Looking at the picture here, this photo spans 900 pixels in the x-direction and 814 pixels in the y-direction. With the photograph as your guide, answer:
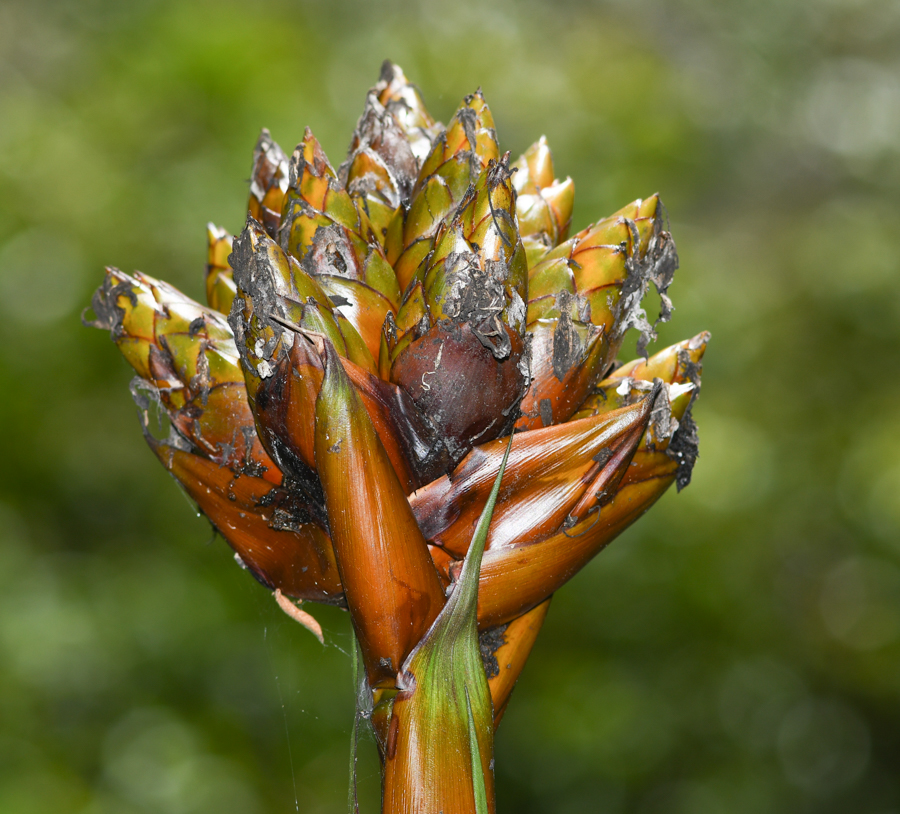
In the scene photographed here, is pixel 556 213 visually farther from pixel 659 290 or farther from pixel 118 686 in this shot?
pixel 118 686

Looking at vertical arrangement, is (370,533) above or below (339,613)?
below

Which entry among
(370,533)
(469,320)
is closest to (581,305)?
(469,320)

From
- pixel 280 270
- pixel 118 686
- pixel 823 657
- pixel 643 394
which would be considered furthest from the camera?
pixel 823 657

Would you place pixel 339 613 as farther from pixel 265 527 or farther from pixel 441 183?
pixel 441 183

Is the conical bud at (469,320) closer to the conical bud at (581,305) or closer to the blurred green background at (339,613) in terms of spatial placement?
the conical bud at (581,305)

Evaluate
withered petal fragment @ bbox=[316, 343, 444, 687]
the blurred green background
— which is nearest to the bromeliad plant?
withered petal fragment @ bbox=[316, 343, 444, 687]

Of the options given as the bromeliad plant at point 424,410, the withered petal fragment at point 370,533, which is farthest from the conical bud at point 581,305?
the withered petal fragment at point 370,533

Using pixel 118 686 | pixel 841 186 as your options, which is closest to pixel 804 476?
Answer: pixel 841 186
